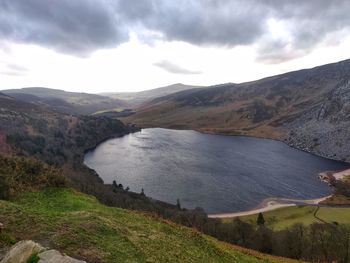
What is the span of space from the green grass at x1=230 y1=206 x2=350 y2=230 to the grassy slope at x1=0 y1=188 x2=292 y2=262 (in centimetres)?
7506

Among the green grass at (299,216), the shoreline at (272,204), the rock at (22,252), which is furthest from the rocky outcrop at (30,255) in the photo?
the shoreline at (272,204)

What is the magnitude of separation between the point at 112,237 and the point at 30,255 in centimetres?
661

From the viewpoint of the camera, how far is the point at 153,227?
27.4 m

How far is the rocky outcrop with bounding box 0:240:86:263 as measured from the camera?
15266 millimetres

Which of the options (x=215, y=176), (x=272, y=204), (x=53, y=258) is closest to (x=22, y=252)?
(x=53, y=258)

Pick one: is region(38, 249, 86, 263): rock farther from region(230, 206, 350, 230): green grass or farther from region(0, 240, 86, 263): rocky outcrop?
region(230, 206, 350, 230): green grass

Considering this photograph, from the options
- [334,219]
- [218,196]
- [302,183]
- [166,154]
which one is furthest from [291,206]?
[166,154]

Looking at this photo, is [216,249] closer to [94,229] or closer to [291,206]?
[94,229]

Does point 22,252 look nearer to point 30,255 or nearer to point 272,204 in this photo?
point 30,255

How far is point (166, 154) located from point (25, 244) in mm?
180233

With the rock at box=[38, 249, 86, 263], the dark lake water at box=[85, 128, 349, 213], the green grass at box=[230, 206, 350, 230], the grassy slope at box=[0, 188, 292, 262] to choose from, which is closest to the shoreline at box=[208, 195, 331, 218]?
the dark lake water at box=[85, 128, 349, 213]

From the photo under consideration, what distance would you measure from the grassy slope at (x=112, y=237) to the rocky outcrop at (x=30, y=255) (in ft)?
8.03

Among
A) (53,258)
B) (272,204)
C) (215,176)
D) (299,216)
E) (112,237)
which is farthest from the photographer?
(215,176)

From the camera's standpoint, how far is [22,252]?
1561cm
